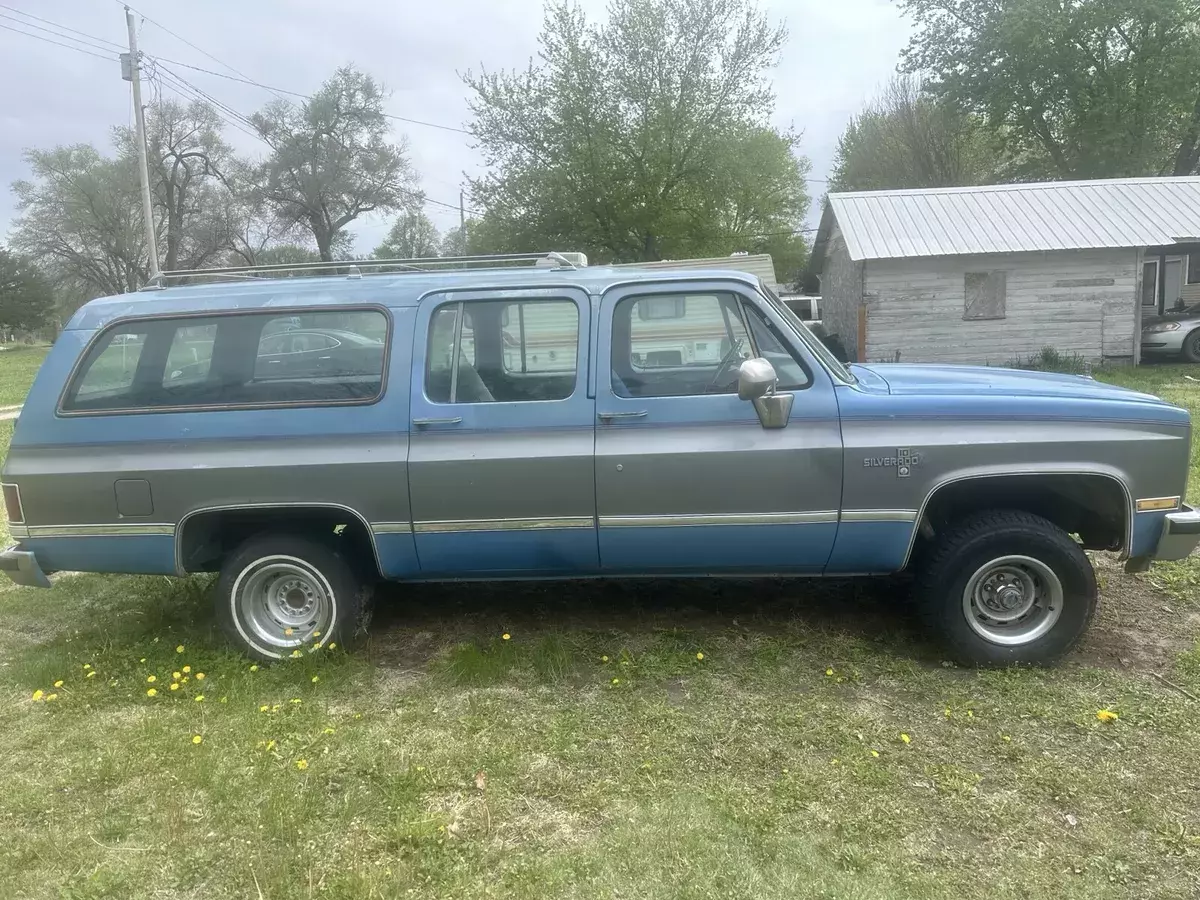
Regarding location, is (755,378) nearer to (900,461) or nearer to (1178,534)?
(900,461)

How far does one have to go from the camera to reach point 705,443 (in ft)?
13.2

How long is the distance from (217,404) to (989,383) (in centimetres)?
378

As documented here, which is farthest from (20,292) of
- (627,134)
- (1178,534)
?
(1178,534)

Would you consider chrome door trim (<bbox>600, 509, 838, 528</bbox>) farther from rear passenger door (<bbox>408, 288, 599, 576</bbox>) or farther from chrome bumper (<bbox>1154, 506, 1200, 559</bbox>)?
chrome bumper (<bbox>1154, 506, 1200, 559</bbox>)

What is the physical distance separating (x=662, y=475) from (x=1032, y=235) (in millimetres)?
15819

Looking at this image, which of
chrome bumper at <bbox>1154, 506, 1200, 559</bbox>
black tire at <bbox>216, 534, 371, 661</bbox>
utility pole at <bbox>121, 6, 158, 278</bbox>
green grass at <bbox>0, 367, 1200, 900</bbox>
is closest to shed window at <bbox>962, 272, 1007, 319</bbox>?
green grass at <bbox>0, 367, 1200, 900</bbox>

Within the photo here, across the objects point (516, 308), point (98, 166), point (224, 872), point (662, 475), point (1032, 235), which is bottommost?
point (224, 872)

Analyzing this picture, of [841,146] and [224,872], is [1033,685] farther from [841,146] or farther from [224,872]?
[841,146]

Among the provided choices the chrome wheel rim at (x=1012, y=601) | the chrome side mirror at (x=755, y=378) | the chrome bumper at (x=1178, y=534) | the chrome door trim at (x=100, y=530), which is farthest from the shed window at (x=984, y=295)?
the chrome door trim at (x=100, y=530)

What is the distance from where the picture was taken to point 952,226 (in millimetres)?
17734

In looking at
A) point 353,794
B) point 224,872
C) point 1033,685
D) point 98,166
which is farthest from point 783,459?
point 98,166

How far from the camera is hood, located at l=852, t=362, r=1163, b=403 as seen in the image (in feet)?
13.5

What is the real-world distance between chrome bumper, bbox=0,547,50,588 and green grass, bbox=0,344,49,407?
11.8 metres

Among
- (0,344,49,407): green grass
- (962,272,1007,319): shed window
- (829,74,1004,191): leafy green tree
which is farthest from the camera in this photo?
(829,74,1004,191): leafy green tree
